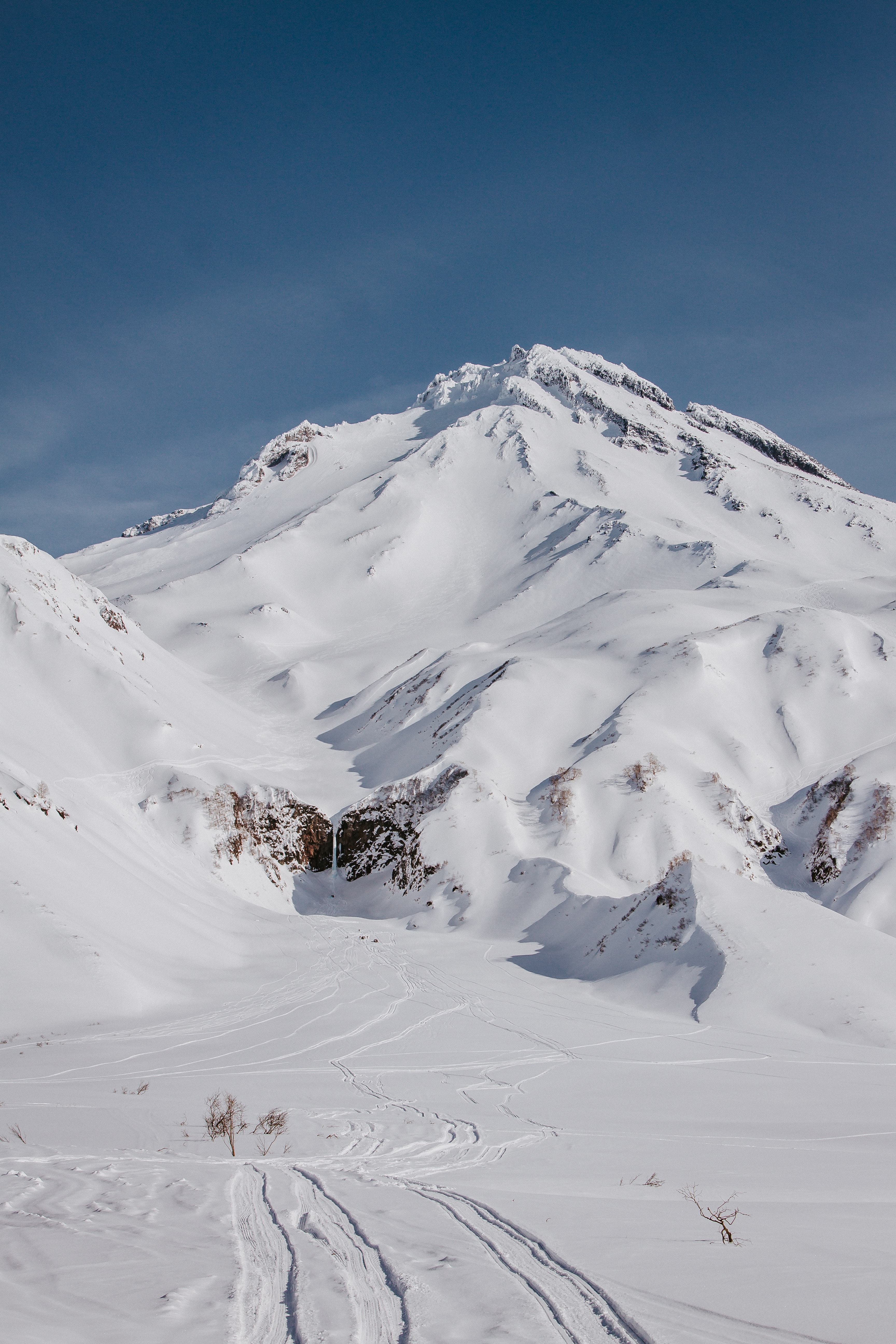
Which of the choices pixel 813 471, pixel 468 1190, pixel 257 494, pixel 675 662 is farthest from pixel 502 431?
pixel 468 1190

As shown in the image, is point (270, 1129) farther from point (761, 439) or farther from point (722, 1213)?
point (761, 439)

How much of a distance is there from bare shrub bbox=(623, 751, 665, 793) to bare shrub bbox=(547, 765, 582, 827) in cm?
241

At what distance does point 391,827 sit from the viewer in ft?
130

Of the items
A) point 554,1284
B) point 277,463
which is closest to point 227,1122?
point 554,1284

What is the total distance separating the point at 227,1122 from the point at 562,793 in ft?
104

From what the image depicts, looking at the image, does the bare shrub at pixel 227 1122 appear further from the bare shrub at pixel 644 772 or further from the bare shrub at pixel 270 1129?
the bare shrub at pixel 644 772

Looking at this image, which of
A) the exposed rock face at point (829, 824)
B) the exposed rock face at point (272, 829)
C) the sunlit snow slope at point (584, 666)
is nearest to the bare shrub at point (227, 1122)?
the sunlit snow slope at point (584, 666)

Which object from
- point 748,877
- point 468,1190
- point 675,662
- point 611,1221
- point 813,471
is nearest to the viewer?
point 611,1221

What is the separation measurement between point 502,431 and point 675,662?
8609 centimetres

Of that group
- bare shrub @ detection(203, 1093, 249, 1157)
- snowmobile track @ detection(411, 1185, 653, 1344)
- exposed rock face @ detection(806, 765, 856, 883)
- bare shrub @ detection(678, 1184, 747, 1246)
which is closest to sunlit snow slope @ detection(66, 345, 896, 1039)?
exposed rock face @ detection(806, 765, 856, 883)

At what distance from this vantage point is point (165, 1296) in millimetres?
3367

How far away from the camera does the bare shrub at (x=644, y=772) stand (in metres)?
38.5

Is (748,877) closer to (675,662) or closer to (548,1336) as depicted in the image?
(675,662)

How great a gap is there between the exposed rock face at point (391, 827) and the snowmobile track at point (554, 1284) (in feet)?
108
